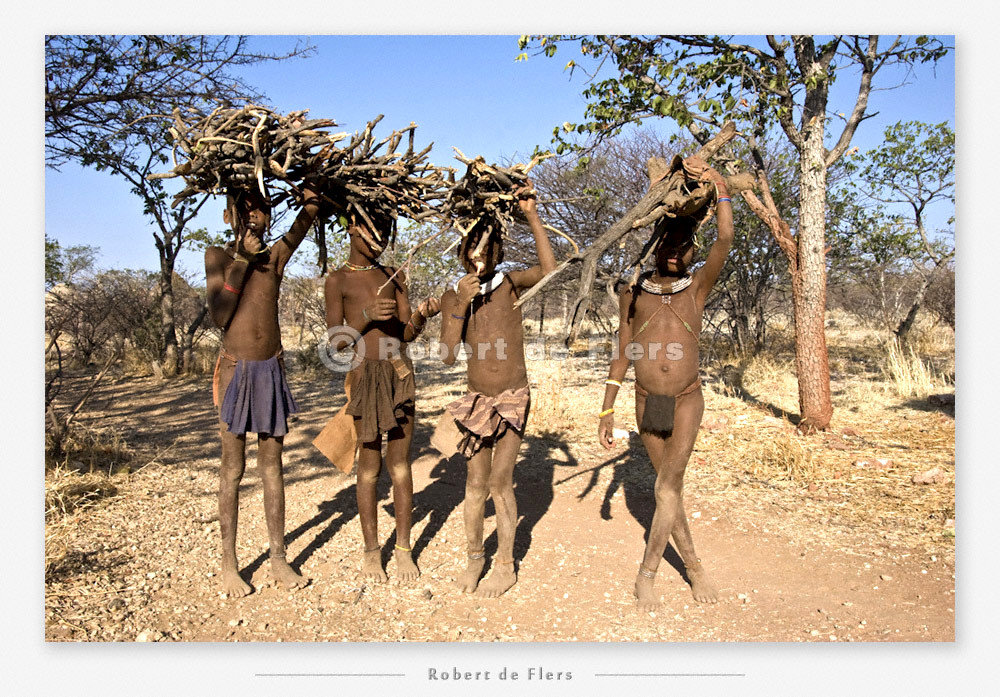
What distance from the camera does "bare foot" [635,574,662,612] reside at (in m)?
3.01

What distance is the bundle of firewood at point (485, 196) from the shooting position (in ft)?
9.58

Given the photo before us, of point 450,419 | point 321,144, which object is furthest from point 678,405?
point 321,144

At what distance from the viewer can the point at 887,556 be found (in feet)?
11.2

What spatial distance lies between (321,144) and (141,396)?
250 inches

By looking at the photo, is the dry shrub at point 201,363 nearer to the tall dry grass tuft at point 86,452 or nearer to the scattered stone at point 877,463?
the tall dry grass tuft at point 86,452

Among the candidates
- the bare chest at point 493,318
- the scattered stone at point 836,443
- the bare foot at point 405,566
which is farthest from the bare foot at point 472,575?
the scattered stone at point 836,443

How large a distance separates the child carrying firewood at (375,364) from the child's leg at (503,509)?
431mm

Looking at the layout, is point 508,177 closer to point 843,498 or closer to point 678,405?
point 678,405

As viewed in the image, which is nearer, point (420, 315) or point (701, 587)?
point (701, 587)

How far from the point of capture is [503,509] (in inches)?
126

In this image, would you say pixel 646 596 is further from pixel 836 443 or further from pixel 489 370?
pixel 836 443

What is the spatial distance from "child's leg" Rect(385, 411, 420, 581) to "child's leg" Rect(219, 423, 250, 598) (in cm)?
69

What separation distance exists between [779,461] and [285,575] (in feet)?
11.2

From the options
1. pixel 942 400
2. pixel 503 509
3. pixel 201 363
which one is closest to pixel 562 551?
pixel 503 509
